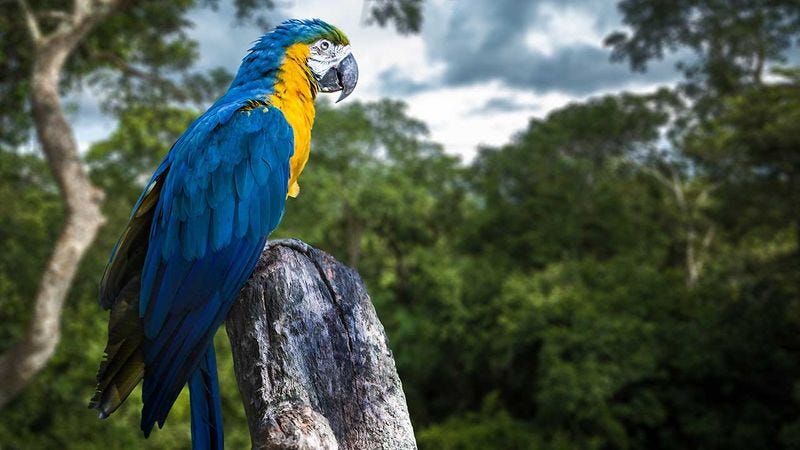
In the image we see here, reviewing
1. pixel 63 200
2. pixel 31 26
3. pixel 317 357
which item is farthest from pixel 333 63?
pixel 31 26

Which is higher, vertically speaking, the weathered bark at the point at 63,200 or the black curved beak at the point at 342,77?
the weathered bark at the point at 63,200

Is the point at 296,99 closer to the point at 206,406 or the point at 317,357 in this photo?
the point at 317,357

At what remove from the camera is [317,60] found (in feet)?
7.14

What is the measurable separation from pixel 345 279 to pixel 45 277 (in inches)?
243

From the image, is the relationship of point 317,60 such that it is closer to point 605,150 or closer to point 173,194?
point 173,194

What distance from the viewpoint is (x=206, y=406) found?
171 cm

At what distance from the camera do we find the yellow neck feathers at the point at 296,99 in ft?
6.57

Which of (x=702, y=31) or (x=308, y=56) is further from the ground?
(x=702, y=31)

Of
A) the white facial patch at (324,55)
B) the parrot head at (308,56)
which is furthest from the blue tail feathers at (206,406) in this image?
the white facial patch at (324,55)

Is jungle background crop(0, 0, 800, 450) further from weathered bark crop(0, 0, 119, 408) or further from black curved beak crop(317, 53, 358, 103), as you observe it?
black curved beak crop(317, 53, 358, 103)

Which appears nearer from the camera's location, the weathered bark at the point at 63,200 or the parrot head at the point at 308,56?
the parrot head at the point at 308,56

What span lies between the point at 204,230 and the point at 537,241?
48.1 feet

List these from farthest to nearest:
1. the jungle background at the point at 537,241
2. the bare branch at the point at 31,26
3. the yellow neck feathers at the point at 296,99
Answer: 1. the jungle background at the point at 537,241
2. the bare branch at the point at 31,26
3. the yellow neck feathers at the point at 296,99

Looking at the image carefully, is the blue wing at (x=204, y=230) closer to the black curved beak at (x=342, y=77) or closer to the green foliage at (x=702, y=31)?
the black curved beak at (x=342, y=77)
